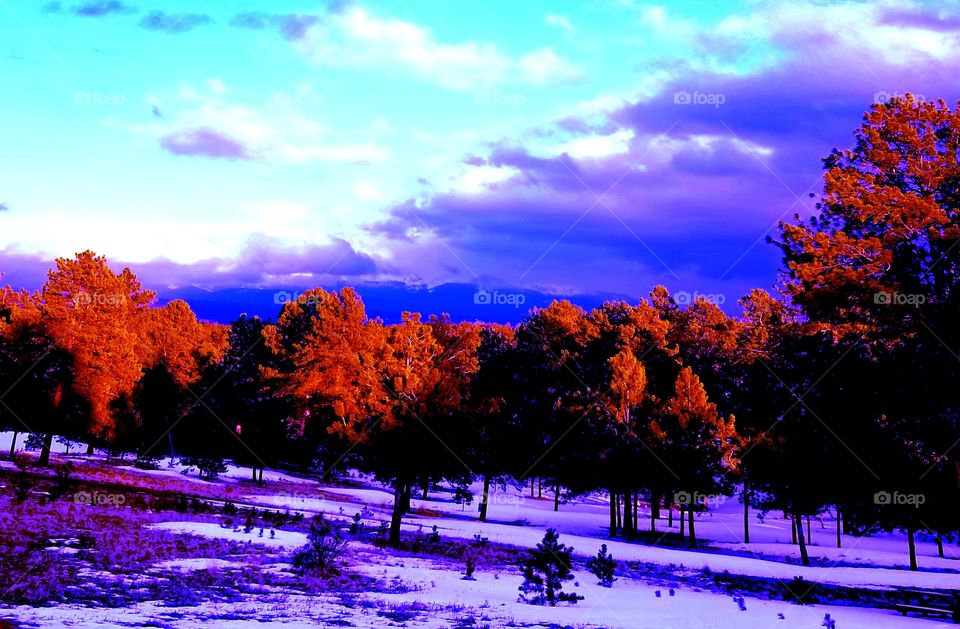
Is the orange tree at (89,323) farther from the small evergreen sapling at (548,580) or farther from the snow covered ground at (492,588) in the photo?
the small evergreen sapling at (548,580)

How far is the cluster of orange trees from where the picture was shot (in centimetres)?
1566

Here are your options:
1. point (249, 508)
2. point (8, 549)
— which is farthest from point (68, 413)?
point (8, 549)

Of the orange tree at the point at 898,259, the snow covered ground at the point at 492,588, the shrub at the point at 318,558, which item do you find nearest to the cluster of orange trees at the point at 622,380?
the orange tree at the point at 898,259

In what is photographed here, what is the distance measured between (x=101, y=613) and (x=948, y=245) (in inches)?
678

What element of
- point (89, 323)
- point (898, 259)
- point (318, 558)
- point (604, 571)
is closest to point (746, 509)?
point (604, 571)

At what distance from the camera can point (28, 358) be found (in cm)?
3450

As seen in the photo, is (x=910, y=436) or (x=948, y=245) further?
(x=910, y=436)

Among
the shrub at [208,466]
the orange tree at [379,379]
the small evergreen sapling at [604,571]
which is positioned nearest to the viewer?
the small evergreen sapling at [604,571]

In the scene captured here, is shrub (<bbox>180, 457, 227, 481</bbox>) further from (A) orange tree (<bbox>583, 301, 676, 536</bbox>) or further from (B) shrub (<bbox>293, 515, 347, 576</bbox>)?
(B) shrub (<bbox>293, 515, 347, 576</bbox>)

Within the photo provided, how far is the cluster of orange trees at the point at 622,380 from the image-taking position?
15.7 m

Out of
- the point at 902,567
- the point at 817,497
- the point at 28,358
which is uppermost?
the point at 28,358

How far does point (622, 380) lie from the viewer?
116ft

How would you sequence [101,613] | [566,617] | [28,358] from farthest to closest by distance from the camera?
1. [28,358]
2. [566,617]
3. [101,613]

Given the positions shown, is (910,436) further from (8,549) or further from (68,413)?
(68,413)
